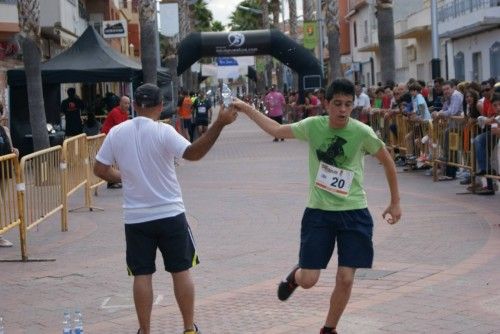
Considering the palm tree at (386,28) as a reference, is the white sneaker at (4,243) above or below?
below

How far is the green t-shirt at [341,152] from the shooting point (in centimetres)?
665

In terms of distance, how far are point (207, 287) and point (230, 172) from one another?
41.1ft

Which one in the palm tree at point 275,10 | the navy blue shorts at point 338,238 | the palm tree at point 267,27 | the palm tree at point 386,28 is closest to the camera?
the navy blue shorts at point 338,238

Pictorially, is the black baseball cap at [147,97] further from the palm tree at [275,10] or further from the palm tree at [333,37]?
the palm tree at [275,10]

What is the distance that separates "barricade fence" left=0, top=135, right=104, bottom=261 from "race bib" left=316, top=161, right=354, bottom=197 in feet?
16.1

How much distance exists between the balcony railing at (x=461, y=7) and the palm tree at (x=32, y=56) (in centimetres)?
2140

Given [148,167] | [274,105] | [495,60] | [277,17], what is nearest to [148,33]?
[274,105]

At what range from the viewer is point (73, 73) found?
2375cm

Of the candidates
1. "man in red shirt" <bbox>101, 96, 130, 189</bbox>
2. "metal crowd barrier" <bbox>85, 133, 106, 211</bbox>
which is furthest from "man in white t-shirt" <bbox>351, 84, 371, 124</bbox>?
"metal crowd barrier" <bbox>85, 133, 106, 211</bbox>

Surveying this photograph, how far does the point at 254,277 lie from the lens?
9.39 meters

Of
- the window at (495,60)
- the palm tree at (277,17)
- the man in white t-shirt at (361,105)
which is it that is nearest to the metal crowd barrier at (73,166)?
the man in white t-shirt at (361,105)

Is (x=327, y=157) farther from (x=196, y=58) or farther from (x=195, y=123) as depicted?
Answer: (x=196, y=58)

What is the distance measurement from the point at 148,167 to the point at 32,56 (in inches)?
592

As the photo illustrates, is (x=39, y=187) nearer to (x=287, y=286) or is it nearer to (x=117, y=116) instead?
(x=287, y=286)
